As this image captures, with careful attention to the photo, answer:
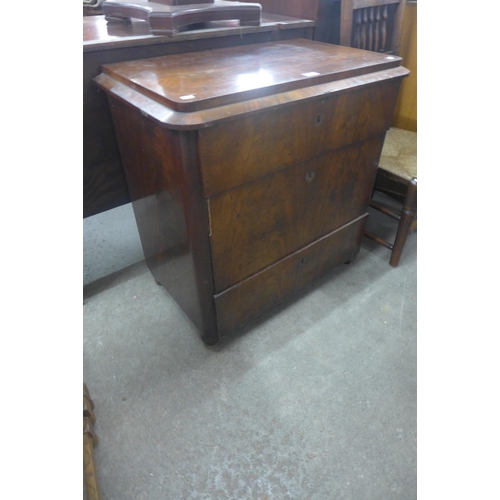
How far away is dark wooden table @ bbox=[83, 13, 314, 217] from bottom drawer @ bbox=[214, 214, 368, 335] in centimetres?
52

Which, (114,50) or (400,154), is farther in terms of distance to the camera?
(400,154)

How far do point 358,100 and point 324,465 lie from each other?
3.06 ft

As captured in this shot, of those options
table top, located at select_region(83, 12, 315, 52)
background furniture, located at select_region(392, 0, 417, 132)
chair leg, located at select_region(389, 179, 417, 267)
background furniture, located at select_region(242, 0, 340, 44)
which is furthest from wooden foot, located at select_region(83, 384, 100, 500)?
background furniture, located at select_region(392, 0, 417, 132)

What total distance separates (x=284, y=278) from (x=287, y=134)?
49cm

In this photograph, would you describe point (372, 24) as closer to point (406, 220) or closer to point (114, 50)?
point (406, 220)

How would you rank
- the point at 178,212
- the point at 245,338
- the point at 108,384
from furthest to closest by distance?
the point at 245,338 < the point at 108,384 < the point at 178,212

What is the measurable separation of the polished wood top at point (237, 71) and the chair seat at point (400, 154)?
1.36 feet

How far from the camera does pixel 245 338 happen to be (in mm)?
1271

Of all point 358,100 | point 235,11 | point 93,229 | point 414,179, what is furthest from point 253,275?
point 93,229

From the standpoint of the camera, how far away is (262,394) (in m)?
1.12

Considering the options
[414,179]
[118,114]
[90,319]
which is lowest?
[90,319]

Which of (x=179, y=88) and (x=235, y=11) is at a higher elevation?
(x=235, y=11)

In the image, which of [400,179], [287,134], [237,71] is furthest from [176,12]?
[400,179]

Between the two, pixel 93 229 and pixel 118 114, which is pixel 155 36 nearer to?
pixel 118 114
